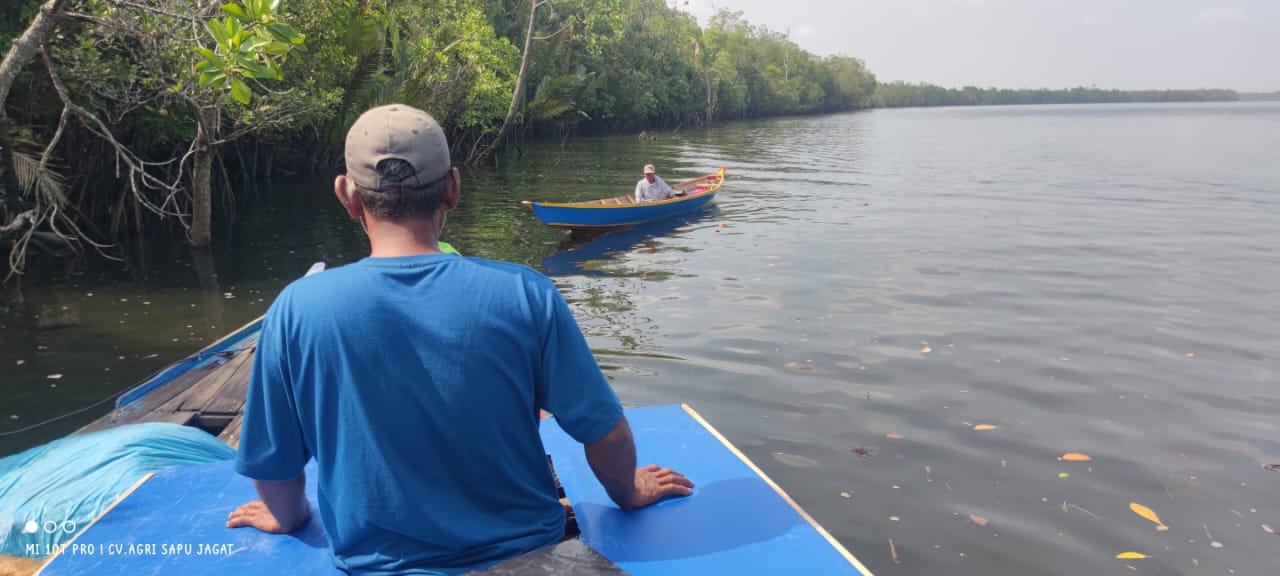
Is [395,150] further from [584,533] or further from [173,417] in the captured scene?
[173,417]

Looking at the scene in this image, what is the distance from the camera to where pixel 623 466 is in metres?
2.55

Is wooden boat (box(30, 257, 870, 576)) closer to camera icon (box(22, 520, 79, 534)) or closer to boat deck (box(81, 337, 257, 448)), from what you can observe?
camera icon (box(22, 520, 79, 534))

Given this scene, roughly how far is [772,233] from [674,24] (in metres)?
61.3

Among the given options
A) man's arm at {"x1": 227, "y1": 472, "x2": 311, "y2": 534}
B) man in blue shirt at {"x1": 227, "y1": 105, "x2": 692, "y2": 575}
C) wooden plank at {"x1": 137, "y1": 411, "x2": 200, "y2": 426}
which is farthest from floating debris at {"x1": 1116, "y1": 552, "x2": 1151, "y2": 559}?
wooden plank at {"x1": 137, "y1": 411, "x2": 200, "y2": 426}

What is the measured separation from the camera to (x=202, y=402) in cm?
608

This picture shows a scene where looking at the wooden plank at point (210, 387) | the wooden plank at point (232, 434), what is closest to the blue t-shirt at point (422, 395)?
the wooden plank at point (232, 434)

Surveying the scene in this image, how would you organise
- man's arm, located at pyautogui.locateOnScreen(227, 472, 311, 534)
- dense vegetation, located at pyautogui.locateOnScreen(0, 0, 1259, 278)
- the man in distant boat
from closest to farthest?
man's arm, located at pyautogui.locateOnScreen(227, 472, 311, 534) → dense vegetation, located at pyautogui.locateOnScreen(0, 0, 1259, 278) → the man in distant boat

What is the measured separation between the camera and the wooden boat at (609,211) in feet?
49.5

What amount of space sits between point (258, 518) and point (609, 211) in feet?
43.2

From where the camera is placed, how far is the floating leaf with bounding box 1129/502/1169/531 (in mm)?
5254

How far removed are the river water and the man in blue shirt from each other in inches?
133

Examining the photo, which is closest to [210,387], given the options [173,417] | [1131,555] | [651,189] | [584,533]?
[173,417]

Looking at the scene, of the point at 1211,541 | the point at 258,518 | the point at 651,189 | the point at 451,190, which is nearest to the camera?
the point at 451,190

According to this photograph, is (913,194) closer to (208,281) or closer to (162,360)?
(208,281)
